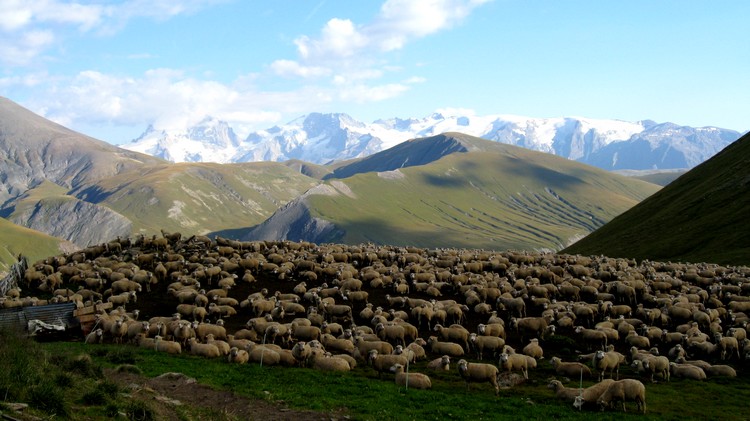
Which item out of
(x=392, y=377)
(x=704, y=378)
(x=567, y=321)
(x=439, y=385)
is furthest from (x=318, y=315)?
(x=704, y=378)

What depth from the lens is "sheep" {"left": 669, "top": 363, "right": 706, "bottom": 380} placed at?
78.4 ft

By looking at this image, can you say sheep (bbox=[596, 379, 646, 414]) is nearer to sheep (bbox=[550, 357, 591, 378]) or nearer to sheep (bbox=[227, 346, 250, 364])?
sheep (bbox=[550, 357, 591, 378])

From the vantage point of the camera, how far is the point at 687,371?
24125 millimetres

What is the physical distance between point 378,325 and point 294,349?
4759 millimetres

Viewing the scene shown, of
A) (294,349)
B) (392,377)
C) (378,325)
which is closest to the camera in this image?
(392,377)

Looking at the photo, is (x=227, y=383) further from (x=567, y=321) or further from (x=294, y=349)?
(x=567, y=321)

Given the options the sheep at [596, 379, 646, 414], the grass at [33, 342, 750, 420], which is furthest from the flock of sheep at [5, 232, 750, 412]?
the grass at [33, 342, 750, 420]

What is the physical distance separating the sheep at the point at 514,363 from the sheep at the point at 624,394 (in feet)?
12.7

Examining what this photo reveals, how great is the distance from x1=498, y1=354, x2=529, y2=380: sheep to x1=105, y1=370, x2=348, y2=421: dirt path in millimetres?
7776

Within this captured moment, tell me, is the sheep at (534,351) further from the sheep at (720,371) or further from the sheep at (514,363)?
the sheep at (720,371)

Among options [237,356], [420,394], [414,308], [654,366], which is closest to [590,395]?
[654,366]

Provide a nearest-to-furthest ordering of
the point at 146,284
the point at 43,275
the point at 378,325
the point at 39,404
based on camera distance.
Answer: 1. the point at 39,404
2. the point at 378,325
3. the point at 146,284
4. the point at 43,275

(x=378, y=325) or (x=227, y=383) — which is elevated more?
(x=378, y=325)

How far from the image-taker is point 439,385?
73.7 ft
